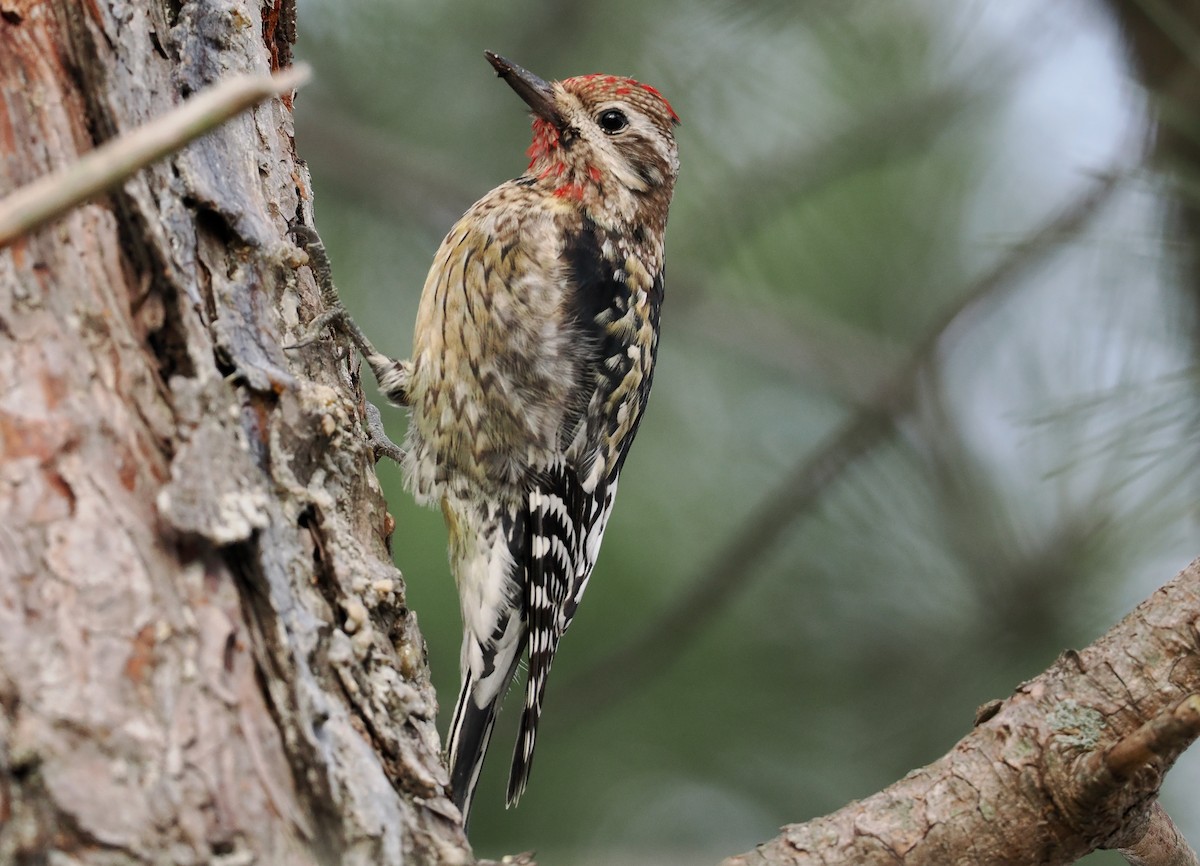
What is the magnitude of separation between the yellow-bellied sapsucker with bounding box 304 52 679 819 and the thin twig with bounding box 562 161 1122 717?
329 millimetres

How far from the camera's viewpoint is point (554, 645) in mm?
2889

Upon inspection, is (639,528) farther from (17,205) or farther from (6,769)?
(17,205)

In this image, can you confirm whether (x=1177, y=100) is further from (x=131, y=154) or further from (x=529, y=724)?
(x=131, y=154)

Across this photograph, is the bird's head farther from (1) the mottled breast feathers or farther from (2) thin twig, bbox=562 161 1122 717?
(2) thin twig, bbox=562 161 1122 717

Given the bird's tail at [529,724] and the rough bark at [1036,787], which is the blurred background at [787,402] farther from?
the rough bark at [1036,787]

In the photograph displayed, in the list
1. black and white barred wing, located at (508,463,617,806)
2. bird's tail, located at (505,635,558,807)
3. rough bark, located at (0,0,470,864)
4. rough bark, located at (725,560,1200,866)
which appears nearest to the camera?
rough bark, located at (0,0,470,864)

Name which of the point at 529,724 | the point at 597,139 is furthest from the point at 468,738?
the point at 597,139

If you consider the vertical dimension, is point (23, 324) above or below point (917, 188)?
below

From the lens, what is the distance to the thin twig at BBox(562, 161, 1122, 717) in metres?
3.17

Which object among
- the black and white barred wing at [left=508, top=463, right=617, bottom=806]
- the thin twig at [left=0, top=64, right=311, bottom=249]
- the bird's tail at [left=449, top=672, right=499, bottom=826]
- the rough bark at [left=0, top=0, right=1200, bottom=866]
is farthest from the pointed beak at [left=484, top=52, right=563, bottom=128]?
the thin twig at [left=0, top=64, right=311, bottom=249]

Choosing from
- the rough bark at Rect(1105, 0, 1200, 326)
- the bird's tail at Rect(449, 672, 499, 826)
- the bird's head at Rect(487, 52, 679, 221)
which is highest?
the bird's head at Rect(487, 52, 679, 221)

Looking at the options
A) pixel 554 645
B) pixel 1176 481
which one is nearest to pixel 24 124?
pixel 554 645

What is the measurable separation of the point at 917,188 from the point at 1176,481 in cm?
170

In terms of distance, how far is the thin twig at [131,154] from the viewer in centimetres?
81
